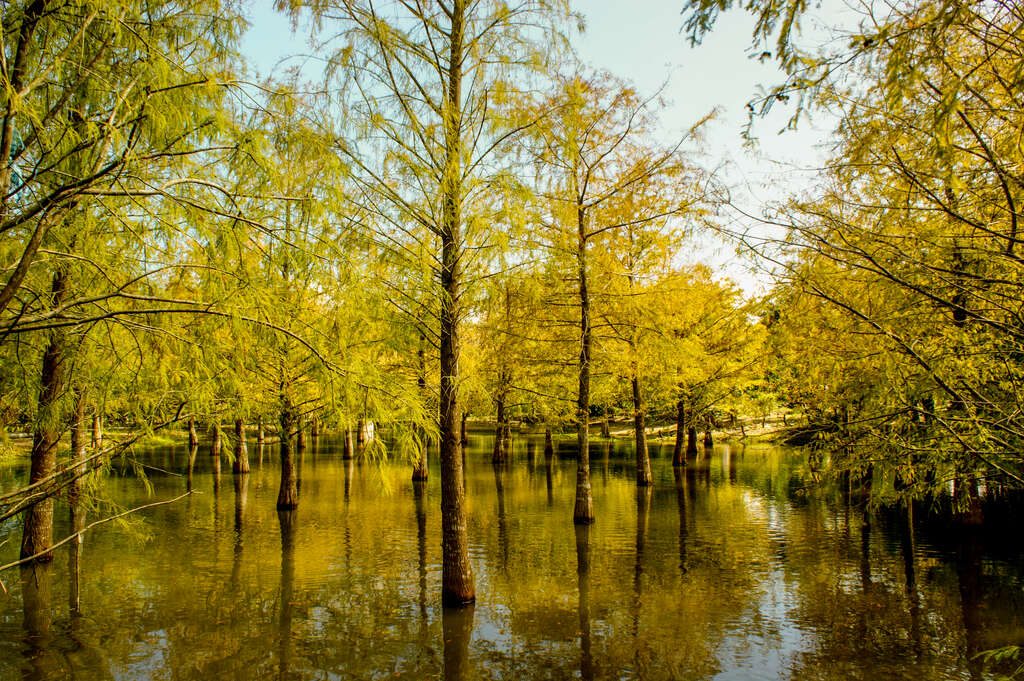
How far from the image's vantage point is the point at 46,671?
764cm

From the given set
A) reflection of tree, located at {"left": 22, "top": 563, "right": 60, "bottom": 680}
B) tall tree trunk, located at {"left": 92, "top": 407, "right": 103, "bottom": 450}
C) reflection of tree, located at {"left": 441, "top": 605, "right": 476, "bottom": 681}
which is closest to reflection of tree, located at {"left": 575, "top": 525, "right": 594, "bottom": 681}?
reflection of tree, located at {"left": 441, "top": 605, "right": 476, "bottom": 681}

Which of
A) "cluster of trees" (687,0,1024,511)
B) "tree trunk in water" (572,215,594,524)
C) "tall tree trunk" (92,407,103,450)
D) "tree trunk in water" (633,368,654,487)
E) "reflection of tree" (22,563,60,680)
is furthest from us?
"tree trunk in water" (633,368,654,487)

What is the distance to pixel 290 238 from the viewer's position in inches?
239

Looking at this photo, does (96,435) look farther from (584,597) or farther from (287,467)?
(287,467)

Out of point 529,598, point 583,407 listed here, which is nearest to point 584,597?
point 529,598

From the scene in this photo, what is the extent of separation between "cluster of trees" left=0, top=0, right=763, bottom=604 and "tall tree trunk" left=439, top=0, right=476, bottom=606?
38 mm

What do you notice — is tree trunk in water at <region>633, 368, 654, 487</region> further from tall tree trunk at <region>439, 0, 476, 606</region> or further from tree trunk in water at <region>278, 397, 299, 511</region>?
tall tree trunk at <region>439, 0, 476, 606</region>

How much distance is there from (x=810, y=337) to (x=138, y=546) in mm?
16820

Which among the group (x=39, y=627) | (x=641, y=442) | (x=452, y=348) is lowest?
(x=39, y=627)

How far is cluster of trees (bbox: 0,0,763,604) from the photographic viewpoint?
4.28 metres

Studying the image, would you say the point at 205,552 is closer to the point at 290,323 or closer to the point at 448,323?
the point at 448,323

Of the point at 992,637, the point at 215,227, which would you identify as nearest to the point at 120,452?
the point at 215,227

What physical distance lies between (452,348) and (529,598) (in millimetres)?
4682

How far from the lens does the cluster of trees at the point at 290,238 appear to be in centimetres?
428
